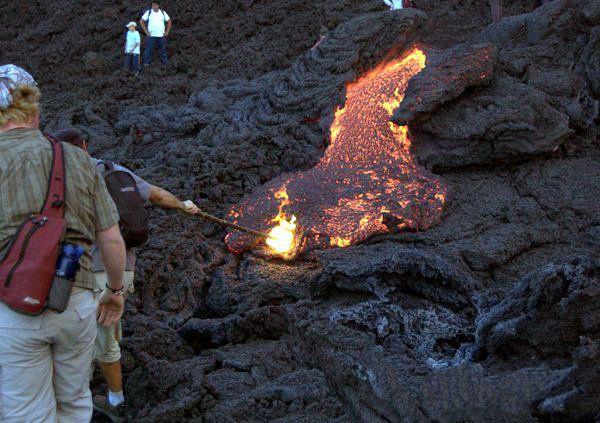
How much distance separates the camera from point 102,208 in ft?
9.41

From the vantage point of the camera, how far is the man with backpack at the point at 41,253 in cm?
259

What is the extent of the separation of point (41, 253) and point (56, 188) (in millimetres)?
253

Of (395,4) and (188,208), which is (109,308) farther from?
(395,4)

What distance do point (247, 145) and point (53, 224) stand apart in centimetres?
481

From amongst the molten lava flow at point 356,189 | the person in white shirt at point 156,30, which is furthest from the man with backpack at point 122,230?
the person in white shirt at point 156,30

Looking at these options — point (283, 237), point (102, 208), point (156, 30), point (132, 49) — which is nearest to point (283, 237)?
point (283, 237)

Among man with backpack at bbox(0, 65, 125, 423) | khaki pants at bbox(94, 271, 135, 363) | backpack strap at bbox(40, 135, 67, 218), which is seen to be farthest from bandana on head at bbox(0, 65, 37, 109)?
khaki pants at bbox(94, 271, 135, 363)

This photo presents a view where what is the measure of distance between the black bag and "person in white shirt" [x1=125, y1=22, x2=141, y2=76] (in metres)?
7.52

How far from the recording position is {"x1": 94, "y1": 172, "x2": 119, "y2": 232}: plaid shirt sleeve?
2.85 m

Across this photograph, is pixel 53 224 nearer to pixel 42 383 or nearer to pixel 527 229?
pixel 42 383

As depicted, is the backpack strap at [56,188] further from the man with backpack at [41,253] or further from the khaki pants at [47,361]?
the khaki pants at [47,361]

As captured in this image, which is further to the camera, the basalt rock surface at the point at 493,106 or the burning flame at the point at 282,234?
the basalt rock surface at the point at 493,106

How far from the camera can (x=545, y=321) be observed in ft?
12.6

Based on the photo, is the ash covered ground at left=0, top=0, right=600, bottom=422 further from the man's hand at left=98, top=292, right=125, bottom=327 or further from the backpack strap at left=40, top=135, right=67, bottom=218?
the backpack strap at left=40, top=135, right=67, bottom=218
